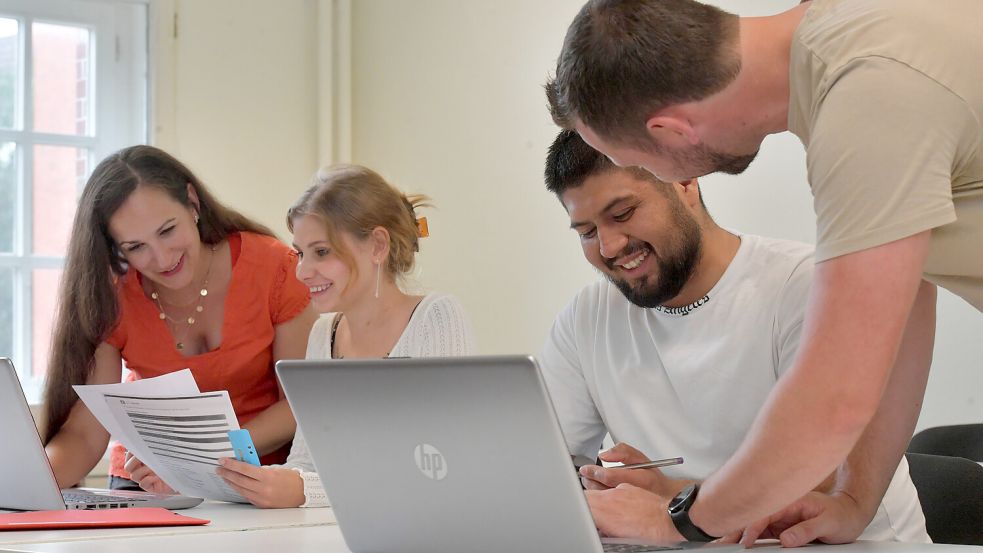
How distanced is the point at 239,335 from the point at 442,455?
135 cm

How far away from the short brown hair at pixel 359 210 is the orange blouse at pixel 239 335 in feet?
0.40

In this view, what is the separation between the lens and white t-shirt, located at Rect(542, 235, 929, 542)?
1.60 metres

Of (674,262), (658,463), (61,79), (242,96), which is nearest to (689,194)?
(674,262)

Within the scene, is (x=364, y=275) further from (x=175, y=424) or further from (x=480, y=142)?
(x=480, y=142)

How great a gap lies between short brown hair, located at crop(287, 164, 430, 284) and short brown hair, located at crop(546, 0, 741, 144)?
4.16ft

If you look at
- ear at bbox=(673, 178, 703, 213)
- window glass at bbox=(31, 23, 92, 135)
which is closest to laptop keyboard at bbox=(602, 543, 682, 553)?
ear at bbox=(673, 178, 703, 213)

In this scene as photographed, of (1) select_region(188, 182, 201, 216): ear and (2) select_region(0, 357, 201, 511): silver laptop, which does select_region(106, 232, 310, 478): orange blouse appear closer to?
(1) select_region(188, 182, 201, 216): ear

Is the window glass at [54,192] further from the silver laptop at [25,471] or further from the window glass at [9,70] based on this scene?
the silver laptop at [25,471]

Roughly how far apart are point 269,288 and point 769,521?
54.7 inches

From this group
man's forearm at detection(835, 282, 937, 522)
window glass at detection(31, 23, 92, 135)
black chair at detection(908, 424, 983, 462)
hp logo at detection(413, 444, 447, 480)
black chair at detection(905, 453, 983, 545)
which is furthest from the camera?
window glass at detection(31, 23, 92, 135)

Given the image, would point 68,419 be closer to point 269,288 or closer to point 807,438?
point 269,288

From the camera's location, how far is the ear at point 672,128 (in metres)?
1.05

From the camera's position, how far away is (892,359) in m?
0.96

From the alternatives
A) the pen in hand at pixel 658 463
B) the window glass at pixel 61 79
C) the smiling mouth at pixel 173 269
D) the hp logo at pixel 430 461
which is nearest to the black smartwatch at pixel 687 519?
the pen in hand at pixel 658 463
